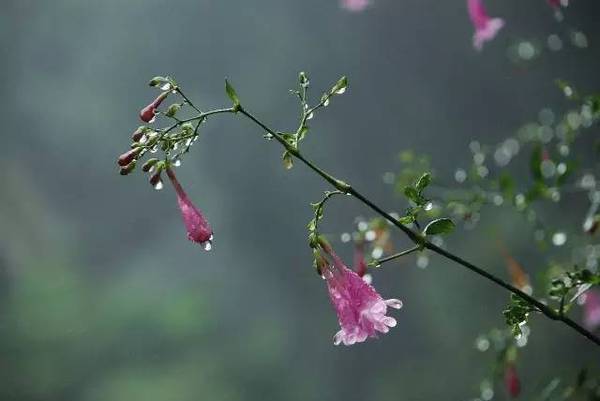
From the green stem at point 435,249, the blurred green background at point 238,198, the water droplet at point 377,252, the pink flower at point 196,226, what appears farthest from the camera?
the blurred green background at point 238,198

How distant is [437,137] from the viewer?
3.66m

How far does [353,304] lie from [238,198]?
317 cm

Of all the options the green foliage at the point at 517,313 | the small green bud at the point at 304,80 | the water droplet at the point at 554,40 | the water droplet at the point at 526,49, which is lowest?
the green foliage at the point at 517,313

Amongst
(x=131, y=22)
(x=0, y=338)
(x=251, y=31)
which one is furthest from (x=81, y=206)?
(x=251, y=31)

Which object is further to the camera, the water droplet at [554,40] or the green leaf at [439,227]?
the water droplet at [554,40]

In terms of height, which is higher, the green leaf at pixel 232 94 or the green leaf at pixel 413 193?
the green leaf at pixel 232 94

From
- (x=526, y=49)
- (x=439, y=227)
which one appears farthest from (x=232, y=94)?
(x=526, y=49)

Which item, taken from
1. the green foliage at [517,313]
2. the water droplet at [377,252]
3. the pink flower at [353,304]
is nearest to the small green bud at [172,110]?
the pink flower at [353,304]

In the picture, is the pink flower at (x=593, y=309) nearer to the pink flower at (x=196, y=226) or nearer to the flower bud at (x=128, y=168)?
the pink flower at (x=196, y=226)

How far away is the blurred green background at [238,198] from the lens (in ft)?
11.4

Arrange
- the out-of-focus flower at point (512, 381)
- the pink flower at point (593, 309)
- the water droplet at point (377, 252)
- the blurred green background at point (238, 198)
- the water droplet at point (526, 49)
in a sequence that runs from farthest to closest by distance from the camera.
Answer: the blurred green background at point (238, 198) < the pink flower at point (593, 309) < the water droplet at point (526, 49) < the out-of-focus flower at point (512, 381) < the water droplet at point (377, 252)

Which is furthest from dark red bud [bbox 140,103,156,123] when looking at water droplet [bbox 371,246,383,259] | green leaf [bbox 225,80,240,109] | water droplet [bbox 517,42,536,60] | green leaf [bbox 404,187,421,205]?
water droplet [bbox 517,42,536,60]

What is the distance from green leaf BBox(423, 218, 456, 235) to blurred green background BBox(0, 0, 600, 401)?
116 inches

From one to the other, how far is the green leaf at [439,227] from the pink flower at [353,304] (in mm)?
78
